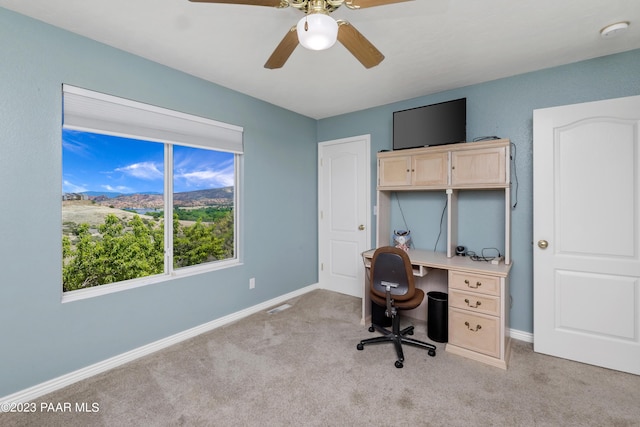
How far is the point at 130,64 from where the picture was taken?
7.67 feet

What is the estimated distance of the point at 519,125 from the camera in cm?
271

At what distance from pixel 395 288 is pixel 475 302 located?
0.67m

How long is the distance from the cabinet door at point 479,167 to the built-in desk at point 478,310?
746 mm

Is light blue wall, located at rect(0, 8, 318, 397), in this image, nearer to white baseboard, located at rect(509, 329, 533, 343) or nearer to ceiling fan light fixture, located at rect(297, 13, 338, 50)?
ceiling fan light fixture, located at rect(297, 13, 338, 50)

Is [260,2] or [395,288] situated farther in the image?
[395,288]

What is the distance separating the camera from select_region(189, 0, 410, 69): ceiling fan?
132 cm

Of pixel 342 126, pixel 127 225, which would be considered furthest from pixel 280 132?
pixel 127 225

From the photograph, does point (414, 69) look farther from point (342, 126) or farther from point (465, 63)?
point (342, 126)

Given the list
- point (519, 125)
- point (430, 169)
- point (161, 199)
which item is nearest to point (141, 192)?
point (161, 199)

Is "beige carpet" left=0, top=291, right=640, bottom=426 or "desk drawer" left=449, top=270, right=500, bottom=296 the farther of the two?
"desk drawer" left=449, top=270, right=500, bottom=296

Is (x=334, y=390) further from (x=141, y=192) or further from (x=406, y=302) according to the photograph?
(x=141, y=192)

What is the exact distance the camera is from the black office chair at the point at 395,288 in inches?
92.6

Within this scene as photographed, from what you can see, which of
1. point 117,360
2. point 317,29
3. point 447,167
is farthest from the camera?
point 447,167

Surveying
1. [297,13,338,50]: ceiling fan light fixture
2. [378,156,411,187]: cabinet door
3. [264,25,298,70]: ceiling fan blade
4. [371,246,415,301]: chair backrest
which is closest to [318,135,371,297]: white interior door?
[378,156,411,187]: cabinet door
